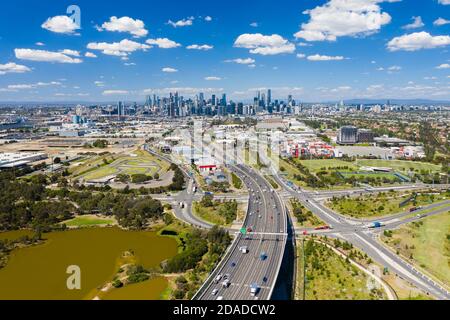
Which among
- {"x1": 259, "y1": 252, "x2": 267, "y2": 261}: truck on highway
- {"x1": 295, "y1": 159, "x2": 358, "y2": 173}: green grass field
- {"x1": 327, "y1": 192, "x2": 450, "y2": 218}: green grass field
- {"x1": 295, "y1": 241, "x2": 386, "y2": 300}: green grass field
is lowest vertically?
{"x1": 295, "y1": 241, "x2": 386, "y2": 300}: green grass field

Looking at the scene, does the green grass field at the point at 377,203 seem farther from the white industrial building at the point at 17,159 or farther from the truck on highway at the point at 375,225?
the white industrial building at the point at 17,159

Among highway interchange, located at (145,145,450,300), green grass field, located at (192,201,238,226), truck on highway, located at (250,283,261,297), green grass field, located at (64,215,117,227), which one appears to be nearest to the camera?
truck on highway, located at (250,283,261,297)

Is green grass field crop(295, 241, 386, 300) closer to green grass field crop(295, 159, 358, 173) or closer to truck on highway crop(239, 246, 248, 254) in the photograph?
truck on highway crop(239, 246, 248, 254)

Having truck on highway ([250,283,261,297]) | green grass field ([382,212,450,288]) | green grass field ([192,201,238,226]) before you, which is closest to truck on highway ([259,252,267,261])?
truck on highway ([250,283,261,297])

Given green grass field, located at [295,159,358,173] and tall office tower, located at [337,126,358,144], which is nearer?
green grass field, located at [295,159,358,173]

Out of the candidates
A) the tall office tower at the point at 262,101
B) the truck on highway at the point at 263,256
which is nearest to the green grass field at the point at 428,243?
the truck on highway at the point at 263,256

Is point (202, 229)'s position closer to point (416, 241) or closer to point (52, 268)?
point (52, 268)

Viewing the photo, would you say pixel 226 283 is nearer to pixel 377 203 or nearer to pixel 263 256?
pixel 263 256
